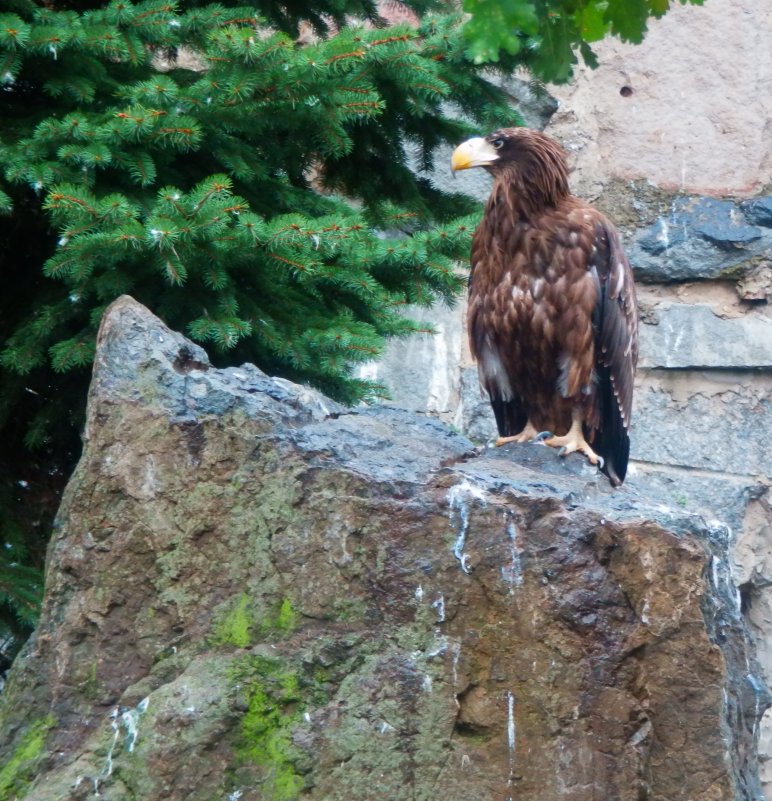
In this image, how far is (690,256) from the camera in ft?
16.8

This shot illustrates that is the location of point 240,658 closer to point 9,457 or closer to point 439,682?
point 439,682

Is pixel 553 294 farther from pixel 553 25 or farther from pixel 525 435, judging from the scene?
pixel 553 25

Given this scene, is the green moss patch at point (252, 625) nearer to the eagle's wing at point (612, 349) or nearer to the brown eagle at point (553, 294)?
the brown eagle at point (553, 294)

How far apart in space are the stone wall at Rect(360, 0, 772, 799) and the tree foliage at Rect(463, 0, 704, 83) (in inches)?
100

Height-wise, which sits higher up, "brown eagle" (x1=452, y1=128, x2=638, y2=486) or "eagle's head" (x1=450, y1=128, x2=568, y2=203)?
"eagle's head" (x1=450, y1=128, x2=568, y2=203)

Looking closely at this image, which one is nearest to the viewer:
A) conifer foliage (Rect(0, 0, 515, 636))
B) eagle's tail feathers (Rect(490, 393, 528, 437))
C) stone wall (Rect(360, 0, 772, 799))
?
conifer foliage (Rect(0, 0, 515, 636))

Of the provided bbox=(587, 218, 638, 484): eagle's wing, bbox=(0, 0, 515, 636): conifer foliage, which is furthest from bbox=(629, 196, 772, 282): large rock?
bbox=(0, 0, 515, 636): conifer foliage

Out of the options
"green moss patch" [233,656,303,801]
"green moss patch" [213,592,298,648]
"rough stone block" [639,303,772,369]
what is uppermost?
"green moss patch" [213,592,298,648]

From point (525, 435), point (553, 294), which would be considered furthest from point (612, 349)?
point (525, 435)

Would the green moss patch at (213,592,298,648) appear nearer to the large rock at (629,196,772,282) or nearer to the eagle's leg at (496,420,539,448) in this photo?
the eagle's leg at (496,420,539,448)

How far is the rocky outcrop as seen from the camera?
2.62m

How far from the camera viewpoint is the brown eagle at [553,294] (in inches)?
155

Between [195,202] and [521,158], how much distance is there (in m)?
1.24

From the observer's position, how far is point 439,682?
267cm
